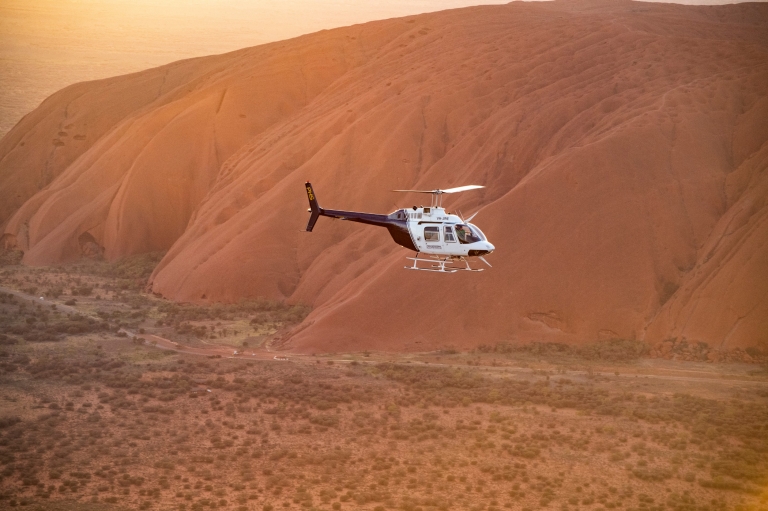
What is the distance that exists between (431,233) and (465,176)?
1756 cm

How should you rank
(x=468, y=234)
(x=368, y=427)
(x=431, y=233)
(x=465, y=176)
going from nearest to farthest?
1. (x=368, y=427)
2. (x=468, y=234)
3. (x=431, y=233)
4. (x=465, y=176)

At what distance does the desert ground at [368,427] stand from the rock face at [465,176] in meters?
2.62

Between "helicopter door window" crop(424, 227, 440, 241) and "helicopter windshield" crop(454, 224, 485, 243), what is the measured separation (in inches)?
28.1

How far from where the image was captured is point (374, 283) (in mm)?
42594

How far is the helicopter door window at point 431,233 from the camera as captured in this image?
103 feet

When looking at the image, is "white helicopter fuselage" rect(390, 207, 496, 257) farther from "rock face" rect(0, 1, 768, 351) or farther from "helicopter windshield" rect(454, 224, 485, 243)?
"rock face" rect(0, 1, 768, 351)

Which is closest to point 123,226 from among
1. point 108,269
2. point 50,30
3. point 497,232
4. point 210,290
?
point 108,269

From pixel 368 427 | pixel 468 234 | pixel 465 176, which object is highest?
pixel 465 176

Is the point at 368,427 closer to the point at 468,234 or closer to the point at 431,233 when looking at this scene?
the point at 431,233

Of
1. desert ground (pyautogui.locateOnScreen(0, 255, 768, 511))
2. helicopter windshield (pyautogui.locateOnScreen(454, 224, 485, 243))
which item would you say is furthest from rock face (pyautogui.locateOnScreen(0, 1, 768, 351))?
helicopter windshield (pyautogui.locateOnScreen(454, 224, 485, 243))

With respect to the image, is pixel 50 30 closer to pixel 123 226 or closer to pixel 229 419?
pixel 123 226

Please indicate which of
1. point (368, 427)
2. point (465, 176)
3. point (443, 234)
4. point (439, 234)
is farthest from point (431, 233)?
point (465, 176)

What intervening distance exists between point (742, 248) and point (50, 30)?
353 feet

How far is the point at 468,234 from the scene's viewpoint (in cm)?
3092
